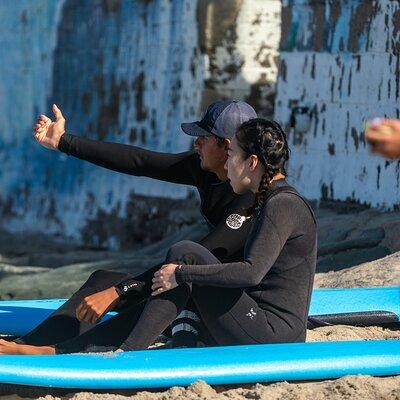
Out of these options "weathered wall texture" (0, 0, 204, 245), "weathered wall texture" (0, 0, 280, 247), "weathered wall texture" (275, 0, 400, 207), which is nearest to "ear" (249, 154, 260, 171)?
"weathered wall texture" (275, 0, 400, 207)

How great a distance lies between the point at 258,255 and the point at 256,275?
2.9 inches

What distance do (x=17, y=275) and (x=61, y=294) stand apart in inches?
45.7

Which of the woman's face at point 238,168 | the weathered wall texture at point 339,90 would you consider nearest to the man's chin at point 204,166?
the woman's face at point 238,168

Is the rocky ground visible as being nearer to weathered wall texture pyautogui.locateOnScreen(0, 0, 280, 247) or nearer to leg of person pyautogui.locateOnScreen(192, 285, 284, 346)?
leg of person pyautogui.locateOnScreen(192, 285, 284, 346)

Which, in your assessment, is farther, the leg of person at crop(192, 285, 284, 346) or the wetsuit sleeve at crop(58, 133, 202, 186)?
the wetsuit sleeve at crop(58, 133, 202, 186)

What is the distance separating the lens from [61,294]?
8.30 meters

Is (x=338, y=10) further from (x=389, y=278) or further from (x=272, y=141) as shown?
(x=272, y=141)

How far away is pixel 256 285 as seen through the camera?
16.0 ft

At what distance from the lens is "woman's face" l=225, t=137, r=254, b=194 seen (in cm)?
484

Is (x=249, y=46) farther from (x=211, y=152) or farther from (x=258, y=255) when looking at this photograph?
(x=258, y=255)

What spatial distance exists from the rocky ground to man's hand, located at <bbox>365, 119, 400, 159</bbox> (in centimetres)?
138

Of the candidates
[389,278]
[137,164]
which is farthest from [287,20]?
[137,164]

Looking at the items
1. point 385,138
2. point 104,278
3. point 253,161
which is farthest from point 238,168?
point 385,138

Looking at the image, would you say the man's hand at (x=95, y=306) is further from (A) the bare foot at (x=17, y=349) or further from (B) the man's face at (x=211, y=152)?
(B) the man's face at (x=211, y=152)
